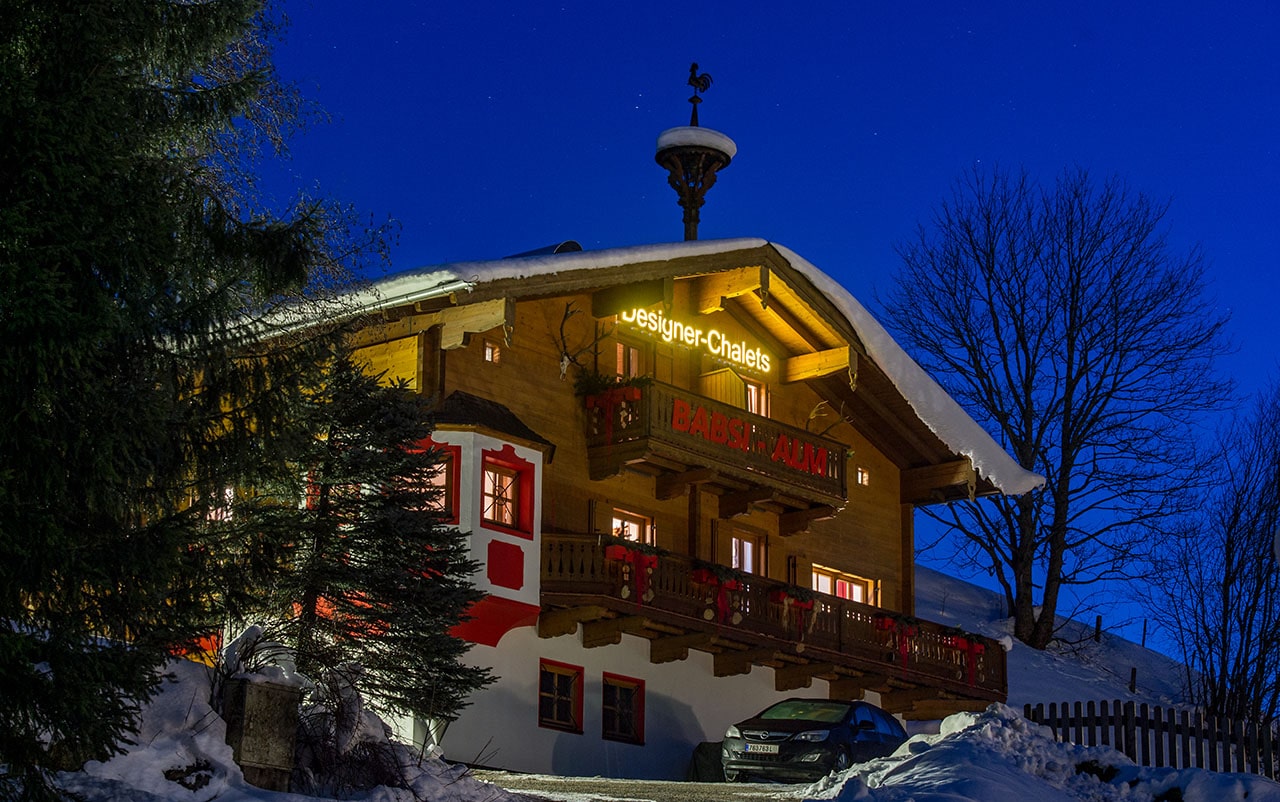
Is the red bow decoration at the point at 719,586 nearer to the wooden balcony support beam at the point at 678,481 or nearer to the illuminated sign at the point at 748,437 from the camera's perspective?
the wooden balcony support beam at the point at 678,481

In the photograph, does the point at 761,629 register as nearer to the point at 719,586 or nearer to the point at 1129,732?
the point at 719,586

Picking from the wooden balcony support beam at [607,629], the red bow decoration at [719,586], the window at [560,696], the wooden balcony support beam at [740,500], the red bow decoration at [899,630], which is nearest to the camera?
the window at [560,696]

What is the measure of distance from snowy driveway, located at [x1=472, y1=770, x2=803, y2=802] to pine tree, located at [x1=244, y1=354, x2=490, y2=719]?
1910mm

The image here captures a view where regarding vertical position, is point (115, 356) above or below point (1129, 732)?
above

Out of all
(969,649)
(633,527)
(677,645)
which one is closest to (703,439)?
(633,527)

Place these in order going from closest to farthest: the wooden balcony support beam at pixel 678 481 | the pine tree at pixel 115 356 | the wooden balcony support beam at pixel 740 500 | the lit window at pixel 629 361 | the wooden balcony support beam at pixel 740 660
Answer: the pine tree at pixel 115 356, the wooden balcony support beam at pixel 678 481, the wooden balcony support beam at pixel 740 660, the lit window at pixel 629 361, the wooden balcony support beam at pixel 740 500

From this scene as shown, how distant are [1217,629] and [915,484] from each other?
396 inches

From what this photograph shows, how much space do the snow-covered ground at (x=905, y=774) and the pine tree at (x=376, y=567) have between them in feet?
3.91

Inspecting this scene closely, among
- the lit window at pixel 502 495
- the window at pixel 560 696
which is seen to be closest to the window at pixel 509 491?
the lit window at pixel 502 495

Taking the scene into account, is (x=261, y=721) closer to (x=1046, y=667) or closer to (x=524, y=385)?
(x=524, y=385)

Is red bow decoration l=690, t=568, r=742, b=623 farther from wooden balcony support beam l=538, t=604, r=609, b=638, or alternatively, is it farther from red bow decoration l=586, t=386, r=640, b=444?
red bow decoration l=586, t=386, r=640, b=444

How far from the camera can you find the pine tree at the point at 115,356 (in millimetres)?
12938

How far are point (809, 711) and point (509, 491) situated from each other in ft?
18.8

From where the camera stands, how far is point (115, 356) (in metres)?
14.5
